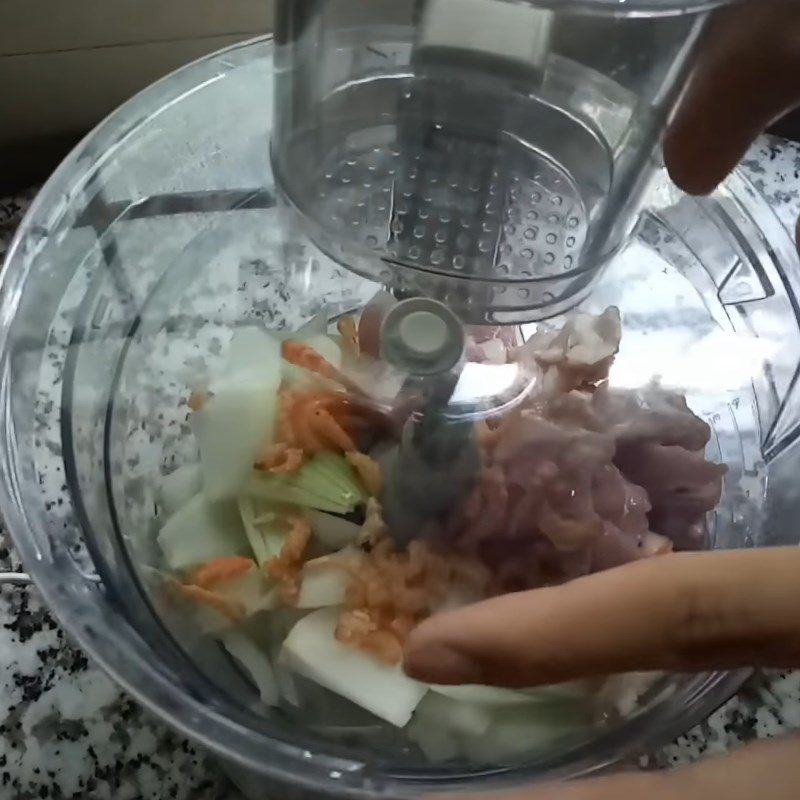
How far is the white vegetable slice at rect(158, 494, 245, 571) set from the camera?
1.99 feet

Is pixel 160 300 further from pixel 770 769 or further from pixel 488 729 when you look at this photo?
pixel 770 769

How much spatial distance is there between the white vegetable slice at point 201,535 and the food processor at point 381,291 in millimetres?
14

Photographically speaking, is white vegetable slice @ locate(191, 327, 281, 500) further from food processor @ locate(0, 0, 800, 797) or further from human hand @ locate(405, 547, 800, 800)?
human hand @ locate(405, 547, 800, 800)

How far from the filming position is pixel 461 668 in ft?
1.26

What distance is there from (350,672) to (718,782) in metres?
0.24

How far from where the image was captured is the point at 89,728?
623mm

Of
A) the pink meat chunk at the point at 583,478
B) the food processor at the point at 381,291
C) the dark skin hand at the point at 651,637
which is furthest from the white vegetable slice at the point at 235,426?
the dark skin hand at the point at 651,637

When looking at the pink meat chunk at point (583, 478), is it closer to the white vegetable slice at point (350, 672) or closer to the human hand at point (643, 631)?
the white vegetable slice at point (350, 672)

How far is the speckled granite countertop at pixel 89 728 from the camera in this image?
608 mm

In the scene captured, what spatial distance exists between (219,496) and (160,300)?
6.2 inches

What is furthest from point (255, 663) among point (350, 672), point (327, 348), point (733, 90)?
point (733, 90)

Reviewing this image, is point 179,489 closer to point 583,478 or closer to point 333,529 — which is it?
point 333,529

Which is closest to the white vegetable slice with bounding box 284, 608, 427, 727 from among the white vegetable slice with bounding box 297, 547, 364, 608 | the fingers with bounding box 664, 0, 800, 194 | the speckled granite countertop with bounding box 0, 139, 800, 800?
the white vegetable slice with bounding box 297, 547, 364, 608

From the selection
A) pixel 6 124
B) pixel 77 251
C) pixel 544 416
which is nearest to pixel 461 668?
pixel 544 416
